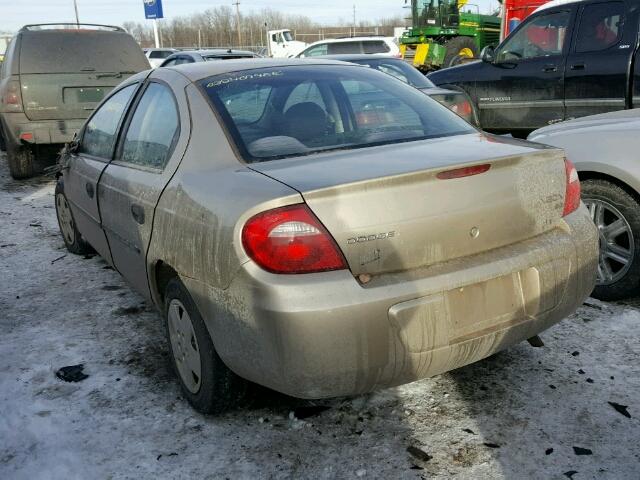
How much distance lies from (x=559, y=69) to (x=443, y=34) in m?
14.9

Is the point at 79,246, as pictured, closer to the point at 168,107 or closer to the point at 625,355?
the point at 168,107

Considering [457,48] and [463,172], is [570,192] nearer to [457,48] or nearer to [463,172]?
[463,172]

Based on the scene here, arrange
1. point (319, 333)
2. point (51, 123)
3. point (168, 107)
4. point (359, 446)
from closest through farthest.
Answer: point (319, 333) < point (359, 446) < point (168, 107) < point (51, 123)

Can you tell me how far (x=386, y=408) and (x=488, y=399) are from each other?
46 cm

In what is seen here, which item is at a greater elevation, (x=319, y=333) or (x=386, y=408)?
(x=319, y=333)

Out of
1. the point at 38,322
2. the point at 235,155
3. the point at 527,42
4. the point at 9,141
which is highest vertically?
the point at 527,42

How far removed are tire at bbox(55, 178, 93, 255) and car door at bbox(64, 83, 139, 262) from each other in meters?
0.50

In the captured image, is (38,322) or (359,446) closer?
(359,446)

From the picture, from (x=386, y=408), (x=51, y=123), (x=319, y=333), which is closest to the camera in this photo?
(x=319, y=333)

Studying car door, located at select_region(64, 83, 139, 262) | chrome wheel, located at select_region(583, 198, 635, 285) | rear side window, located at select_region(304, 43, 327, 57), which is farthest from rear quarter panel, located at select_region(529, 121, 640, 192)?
rear side window, located at select_region(304, 43, 327, 57)

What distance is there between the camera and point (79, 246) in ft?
16.8

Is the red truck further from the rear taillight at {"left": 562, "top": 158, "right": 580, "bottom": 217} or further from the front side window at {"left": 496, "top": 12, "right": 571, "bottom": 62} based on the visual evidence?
the rear taillight at {"left": 562, "top": 158, "right": 580, "bottom": 217}

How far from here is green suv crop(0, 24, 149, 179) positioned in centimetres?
768

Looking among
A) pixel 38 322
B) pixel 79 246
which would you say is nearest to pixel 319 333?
pixel 38 322
